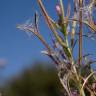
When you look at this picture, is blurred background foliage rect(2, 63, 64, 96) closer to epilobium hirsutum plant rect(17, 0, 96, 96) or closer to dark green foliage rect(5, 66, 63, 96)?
dark green foliage rect(5, 66, 63, 96)

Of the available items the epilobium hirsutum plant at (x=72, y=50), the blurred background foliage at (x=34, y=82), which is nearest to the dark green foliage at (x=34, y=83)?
the blurred background foliage at (x=34, y=82)

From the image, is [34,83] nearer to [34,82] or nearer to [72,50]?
[34,82]

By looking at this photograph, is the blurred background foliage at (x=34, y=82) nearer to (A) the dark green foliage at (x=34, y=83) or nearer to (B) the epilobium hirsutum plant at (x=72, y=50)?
(A) the dark green foliage at (x=34, y=83)

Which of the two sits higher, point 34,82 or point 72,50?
point 72,50

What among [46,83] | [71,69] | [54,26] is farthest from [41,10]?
[46,83]

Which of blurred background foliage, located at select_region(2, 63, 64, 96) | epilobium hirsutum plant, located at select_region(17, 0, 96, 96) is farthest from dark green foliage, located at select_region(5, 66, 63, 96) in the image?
epilobium hirsutum plant, located at select_region(17, 0, 96, 96)

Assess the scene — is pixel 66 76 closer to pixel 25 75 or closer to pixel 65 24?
pixel 65 24

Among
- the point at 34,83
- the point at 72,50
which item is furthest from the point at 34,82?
the point at 72,50

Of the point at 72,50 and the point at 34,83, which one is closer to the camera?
the point at 72,50

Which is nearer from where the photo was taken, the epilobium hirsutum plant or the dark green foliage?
the epilobium hirsutum plant
